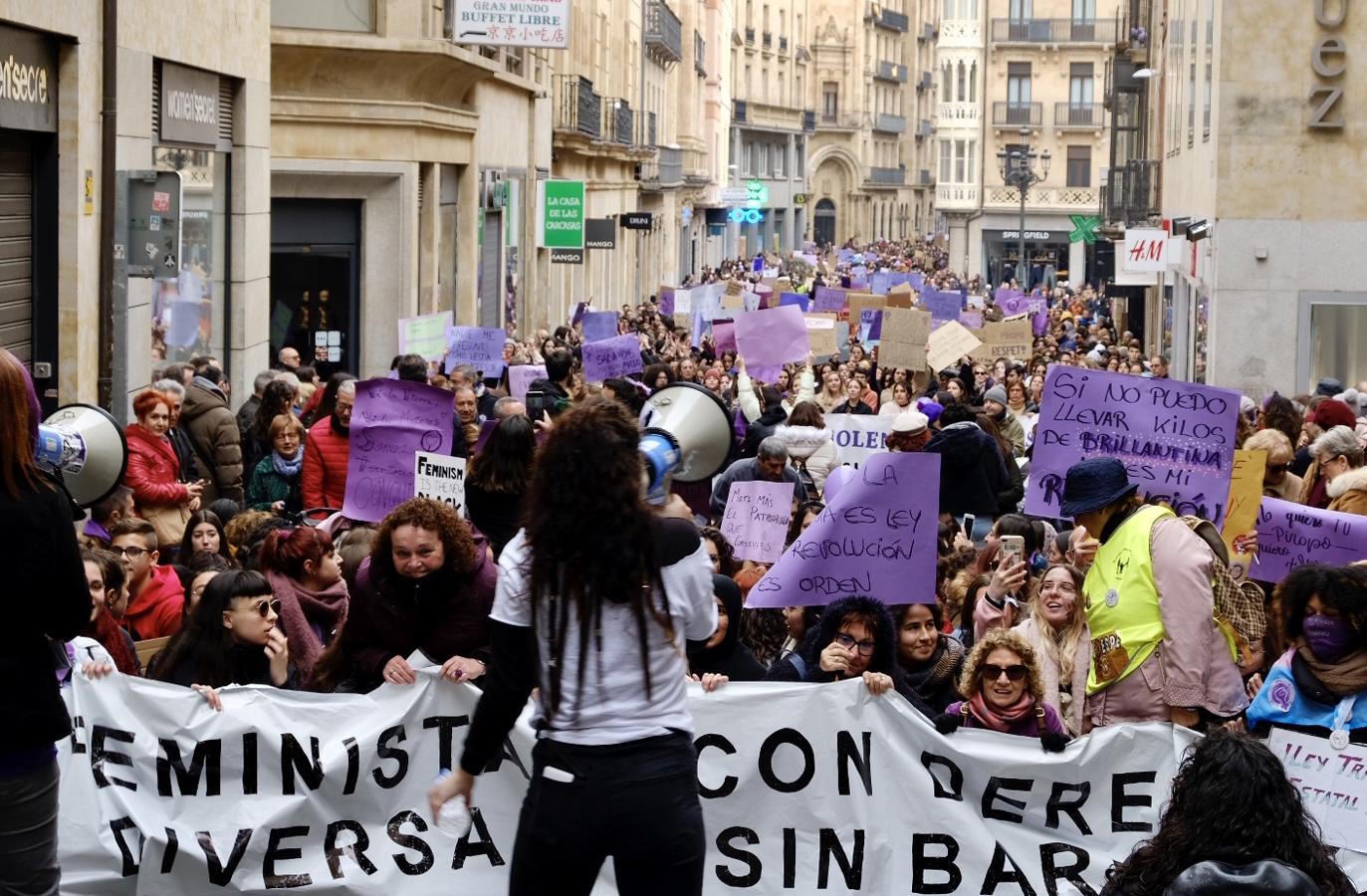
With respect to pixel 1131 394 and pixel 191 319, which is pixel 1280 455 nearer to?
pixel 1131 394

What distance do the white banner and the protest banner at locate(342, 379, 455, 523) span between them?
346 centimetres

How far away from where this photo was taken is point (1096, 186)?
91.9m

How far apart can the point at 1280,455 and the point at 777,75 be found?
85.2 meters

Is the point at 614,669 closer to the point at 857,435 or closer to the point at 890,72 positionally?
the point at 857,435

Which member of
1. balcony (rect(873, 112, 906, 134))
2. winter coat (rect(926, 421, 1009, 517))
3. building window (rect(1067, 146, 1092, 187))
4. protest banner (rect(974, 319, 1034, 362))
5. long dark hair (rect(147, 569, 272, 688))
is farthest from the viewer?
balcony (rect(873, 112, 906, 134))

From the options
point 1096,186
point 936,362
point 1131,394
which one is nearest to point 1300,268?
point 936,362

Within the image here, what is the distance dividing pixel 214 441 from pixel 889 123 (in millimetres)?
98331

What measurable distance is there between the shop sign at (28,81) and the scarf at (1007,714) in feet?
22.4

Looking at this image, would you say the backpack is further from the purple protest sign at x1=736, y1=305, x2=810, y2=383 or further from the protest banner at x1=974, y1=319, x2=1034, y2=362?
the protest banner at x1=974, y1=319, x2=1034, y2=362

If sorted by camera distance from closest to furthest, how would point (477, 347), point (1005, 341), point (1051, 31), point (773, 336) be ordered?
point (477, 347), point (773, 336), point (1005, 341), point (1051, 31)

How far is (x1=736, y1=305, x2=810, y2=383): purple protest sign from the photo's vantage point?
68.8 feet

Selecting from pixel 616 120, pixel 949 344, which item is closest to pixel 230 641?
pixel 949 344

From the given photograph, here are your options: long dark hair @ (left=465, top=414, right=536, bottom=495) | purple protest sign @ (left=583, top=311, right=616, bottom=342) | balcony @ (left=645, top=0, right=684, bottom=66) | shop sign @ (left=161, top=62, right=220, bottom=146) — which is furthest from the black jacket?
balcony @ (left=645, top=0, right=684, bottom=66)

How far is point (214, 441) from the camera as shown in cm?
1225
